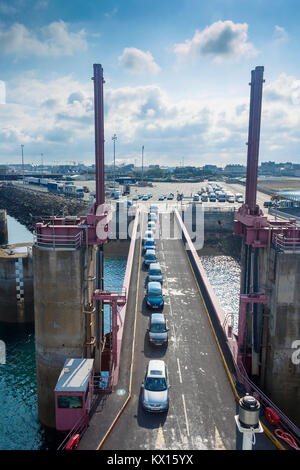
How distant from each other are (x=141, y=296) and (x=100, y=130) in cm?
1494

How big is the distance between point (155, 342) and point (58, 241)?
939cm

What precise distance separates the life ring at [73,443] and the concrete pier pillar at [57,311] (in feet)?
19.4

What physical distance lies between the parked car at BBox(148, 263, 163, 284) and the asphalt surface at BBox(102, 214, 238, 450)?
Answer: 319cm

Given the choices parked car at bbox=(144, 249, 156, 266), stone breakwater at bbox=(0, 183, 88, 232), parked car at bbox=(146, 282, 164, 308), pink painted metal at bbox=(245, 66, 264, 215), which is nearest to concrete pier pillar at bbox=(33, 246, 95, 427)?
parked car at bbox=(146, 282, 164, 308)

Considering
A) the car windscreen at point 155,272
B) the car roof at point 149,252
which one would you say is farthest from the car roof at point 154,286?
the car roof at point 149,252

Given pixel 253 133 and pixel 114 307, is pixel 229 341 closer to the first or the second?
pixel 114 307

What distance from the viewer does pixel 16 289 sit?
1522 inches

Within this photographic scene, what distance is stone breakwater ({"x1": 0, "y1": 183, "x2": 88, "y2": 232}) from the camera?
99.4 m

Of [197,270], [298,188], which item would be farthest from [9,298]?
[298,188]

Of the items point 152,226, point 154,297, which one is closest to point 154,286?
point 154,297

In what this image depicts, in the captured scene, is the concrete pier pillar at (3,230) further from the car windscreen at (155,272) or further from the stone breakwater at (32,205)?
the car windscreen at (155,272)

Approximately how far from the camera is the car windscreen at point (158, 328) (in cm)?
2530

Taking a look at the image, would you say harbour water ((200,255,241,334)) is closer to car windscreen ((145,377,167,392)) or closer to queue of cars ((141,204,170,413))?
queue of cars ((141,204,170,413))

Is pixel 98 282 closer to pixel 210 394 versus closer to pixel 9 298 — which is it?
pixel 210 394
